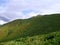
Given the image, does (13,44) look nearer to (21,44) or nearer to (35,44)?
(21,44)

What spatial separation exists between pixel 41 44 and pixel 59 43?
11.2 m

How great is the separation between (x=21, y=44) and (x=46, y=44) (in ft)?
55.2

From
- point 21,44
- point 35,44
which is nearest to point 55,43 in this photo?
point 35,44

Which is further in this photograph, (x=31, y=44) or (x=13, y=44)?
(x=13, y=44)

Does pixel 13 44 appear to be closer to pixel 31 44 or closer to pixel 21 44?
pixel 21 44

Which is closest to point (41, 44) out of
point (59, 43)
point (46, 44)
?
point (46, 44)

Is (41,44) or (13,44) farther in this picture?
(13,44)

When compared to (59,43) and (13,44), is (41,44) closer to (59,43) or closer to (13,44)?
(59,43)

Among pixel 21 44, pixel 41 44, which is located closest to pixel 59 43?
pixel 41 44

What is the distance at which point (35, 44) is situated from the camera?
11938 centimetres

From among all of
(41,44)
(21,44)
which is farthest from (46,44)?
(21,44)

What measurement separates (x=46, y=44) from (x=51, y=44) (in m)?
3.32

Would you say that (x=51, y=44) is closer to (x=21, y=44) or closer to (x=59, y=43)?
(x=59, y=43)

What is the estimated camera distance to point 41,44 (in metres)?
120
